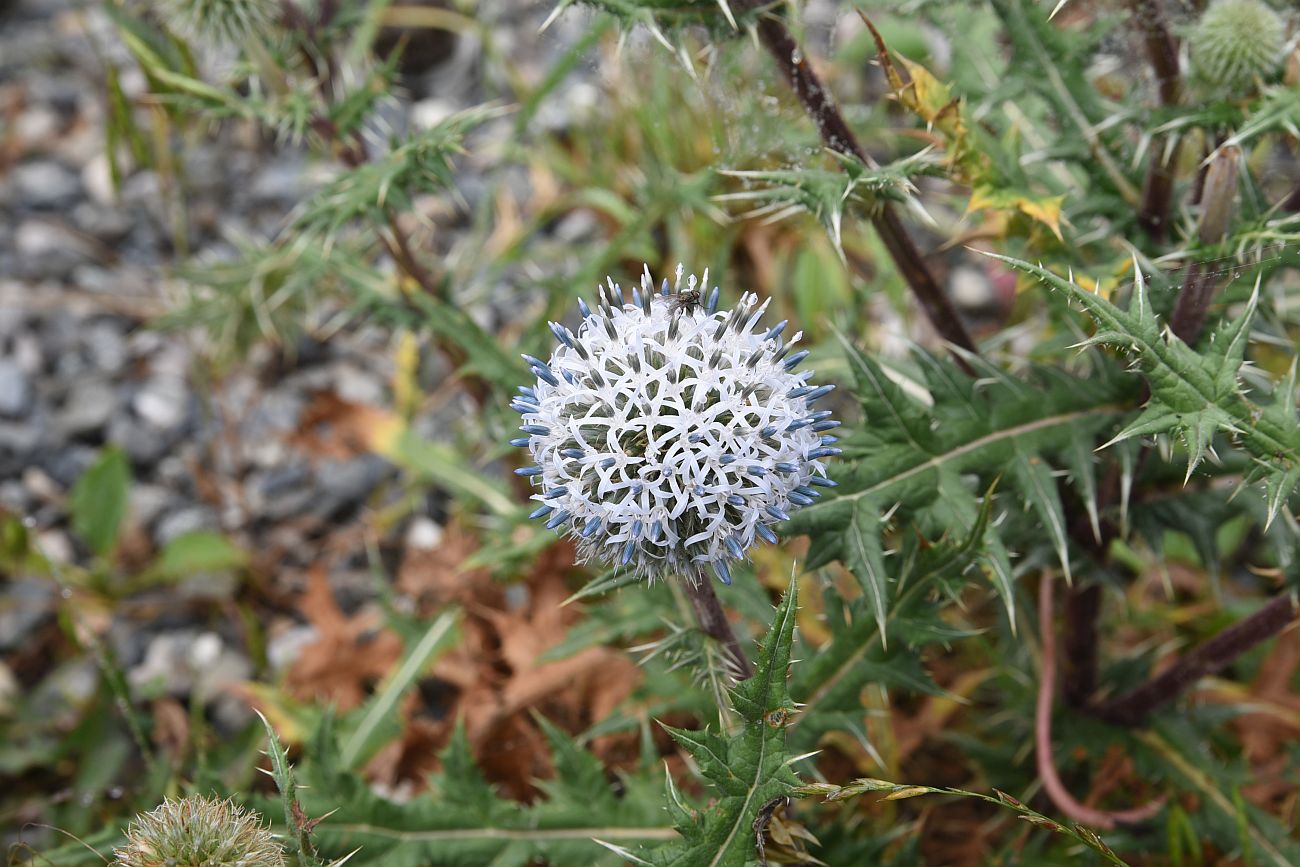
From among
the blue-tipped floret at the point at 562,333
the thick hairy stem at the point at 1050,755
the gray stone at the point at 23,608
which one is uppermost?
the gray stone at the point at 23,608

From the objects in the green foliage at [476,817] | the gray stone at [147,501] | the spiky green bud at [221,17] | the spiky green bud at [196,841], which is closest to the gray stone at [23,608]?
the gray stone at [147,501]

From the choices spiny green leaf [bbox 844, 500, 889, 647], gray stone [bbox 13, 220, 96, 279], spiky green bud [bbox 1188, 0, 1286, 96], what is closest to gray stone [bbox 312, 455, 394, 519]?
gray stone [bbox 13, 220, 96, 279]

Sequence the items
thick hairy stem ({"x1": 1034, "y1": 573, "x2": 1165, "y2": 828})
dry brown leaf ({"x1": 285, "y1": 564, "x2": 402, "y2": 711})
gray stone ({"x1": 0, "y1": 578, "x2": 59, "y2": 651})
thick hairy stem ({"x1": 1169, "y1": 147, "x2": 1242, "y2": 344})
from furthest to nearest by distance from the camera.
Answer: gray stone ({"x1": 0, "y1": 578, "x2": 59, "y2": 651}) → dry brown leaf ({"x1": 285, "y1": 564, "x2": 402, "y2": 711}) → thick hairy stem ({"x1": 1034, "y1": 573, "x2": 1165, "y2": 828}) → thick hairy stem ({"x1": 1169, "y1": 147, "x2": 1242, "y2": 344})

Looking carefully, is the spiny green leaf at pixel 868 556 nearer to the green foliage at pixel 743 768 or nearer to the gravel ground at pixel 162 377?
the green foliage at pixel 743 768

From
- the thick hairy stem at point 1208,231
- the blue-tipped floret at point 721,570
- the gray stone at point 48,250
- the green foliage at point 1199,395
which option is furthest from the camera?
the gray stone at point 48,250

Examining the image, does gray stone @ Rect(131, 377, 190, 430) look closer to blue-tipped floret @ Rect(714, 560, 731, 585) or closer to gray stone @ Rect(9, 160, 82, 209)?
gray stone @ Rect(9, 160, 82, 209)

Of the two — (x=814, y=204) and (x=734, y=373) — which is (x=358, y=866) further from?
(x=814, y=204)
